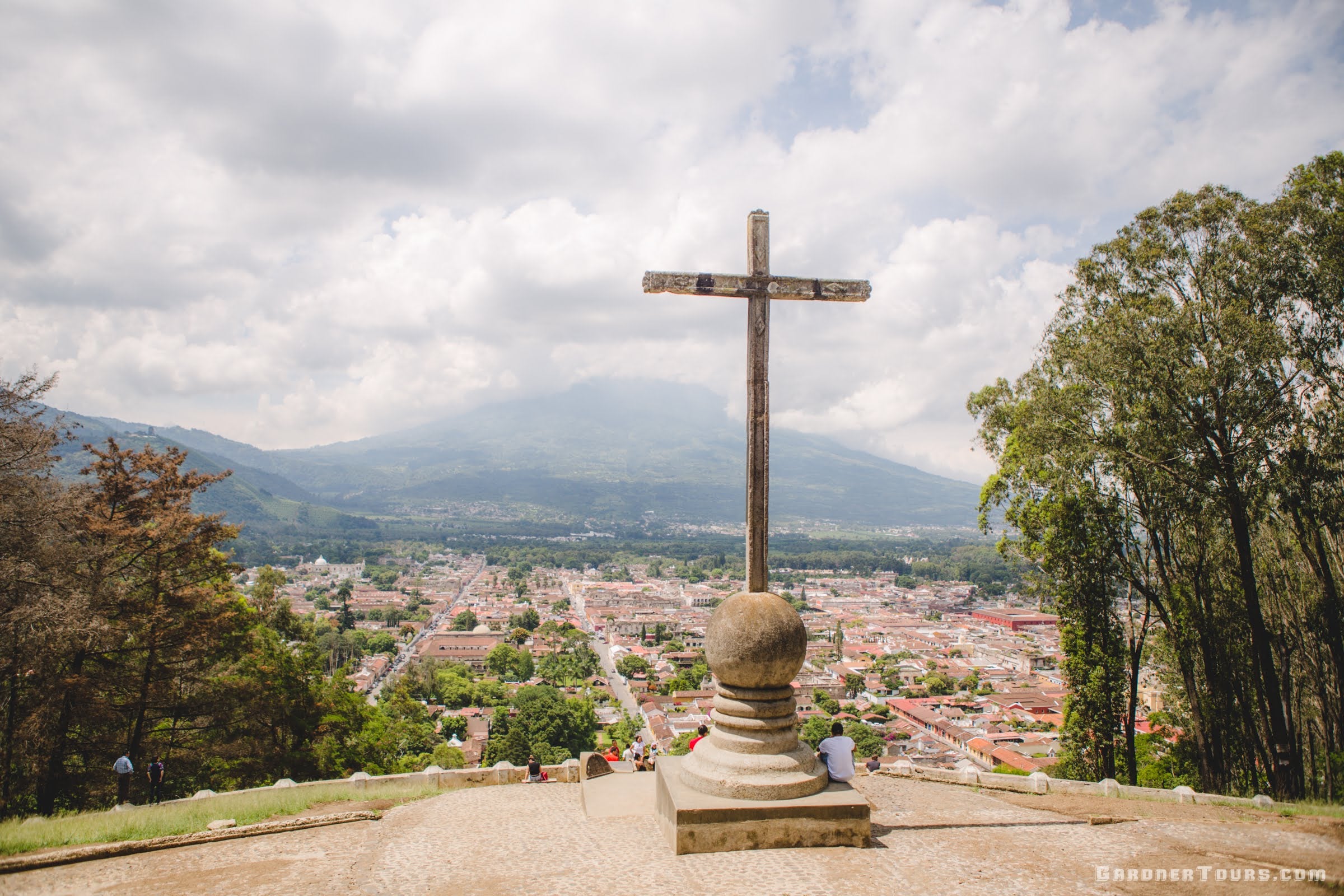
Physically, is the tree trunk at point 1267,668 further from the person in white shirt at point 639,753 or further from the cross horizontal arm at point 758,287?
the person in white shirt at point 639,753

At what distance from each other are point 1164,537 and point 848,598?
89.5 metres

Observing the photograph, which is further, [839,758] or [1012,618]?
[1012,618]

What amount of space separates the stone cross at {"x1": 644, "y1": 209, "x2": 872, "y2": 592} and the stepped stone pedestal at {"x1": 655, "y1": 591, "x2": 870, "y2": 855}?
63 cm

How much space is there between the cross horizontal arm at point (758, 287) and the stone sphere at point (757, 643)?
2.71 meters

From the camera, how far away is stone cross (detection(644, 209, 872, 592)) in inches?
240

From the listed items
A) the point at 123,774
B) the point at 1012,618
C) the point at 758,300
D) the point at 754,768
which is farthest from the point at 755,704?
the point at 1012,618

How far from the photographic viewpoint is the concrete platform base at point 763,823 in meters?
4.89

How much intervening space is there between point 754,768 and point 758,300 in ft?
12.8

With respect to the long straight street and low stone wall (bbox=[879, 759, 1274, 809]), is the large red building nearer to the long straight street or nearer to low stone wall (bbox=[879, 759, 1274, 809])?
the long straight street

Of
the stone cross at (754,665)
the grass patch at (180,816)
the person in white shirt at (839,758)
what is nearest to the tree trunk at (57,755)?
the grass patch at (180,816)

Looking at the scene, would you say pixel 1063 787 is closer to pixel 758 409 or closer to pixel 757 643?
pixel 757 643

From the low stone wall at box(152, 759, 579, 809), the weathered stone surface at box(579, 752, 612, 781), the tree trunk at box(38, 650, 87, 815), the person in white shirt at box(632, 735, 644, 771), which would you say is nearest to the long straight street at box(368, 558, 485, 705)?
the tree trunk at box(38, 650, 87, 815)

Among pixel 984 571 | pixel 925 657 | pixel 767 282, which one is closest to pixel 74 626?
pixel 767 282

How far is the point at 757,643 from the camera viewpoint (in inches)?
214
